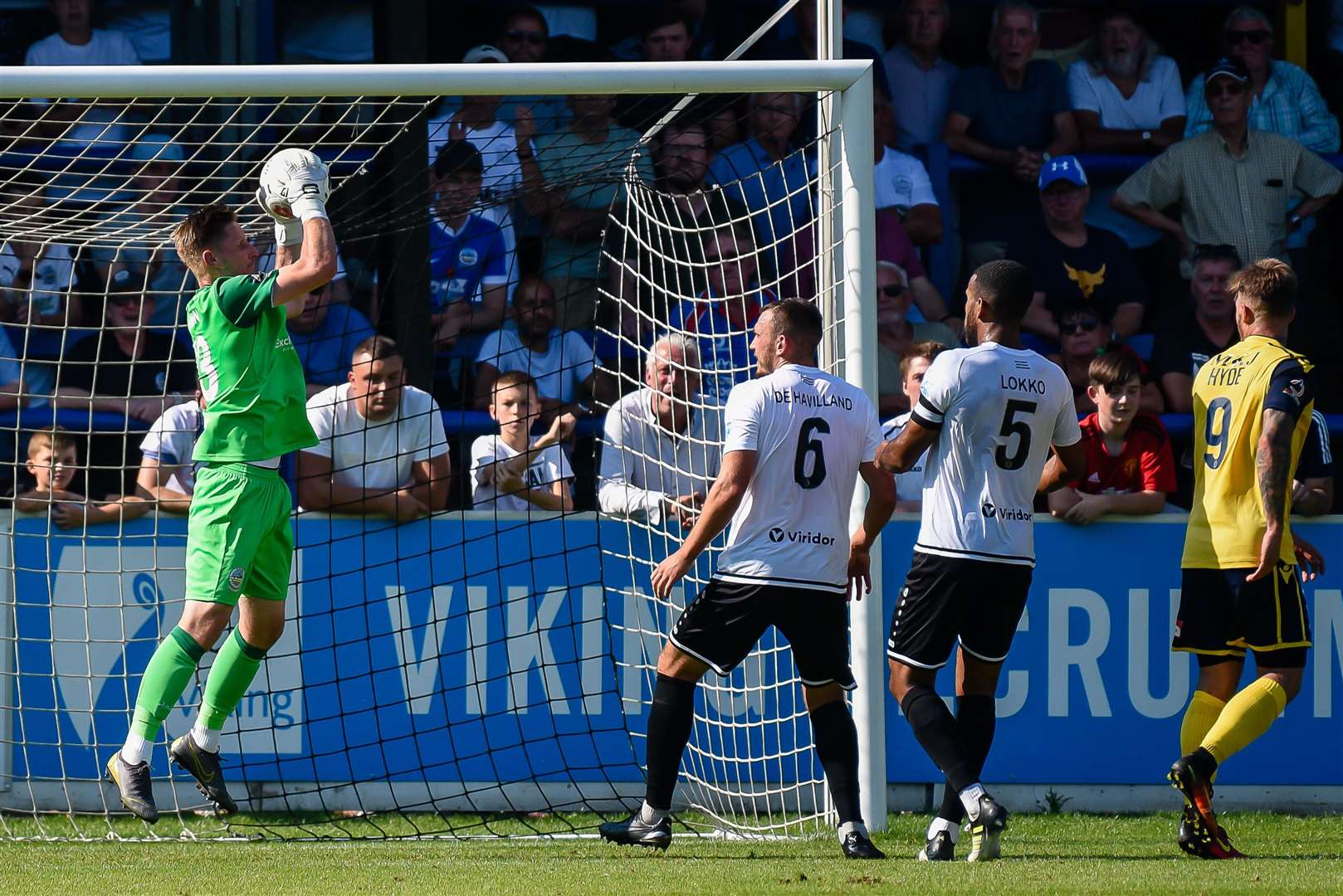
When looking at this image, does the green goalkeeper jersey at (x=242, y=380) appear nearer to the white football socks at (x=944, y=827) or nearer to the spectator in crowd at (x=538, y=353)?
the white football socks at (x=944, y=827)

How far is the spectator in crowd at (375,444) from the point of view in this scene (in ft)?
22.2

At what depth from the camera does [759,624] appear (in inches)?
192

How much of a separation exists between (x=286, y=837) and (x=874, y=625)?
2283 millimetres

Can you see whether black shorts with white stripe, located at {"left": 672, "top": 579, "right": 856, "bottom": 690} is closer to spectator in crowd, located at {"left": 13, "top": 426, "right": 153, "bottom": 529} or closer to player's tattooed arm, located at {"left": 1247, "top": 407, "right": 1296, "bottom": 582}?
player's tattooed arm, located at {"left": 1247, "top": 407, "right": 1296, "bottom": 582}

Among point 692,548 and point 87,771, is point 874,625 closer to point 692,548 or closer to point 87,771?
Result: point 692,548

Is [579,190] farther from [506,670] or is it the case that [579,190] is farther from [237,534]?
[237,534]

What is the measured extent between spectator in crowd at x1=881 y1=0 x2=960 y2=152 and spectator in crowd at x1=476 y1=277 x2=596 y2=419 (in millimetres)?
2294

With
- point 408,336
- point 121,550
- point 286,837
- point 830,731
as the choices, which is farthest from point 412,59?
point 830,731

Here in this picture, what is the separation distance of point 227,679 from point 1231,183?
623 centimetres

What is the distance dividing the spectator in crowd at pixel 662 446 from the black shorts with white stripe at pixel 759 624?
1.43 meters

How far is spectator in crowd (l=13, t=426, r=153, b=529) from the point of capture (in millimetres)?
6598

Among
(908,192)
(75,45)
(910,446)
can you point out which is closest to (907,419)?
(910,446)

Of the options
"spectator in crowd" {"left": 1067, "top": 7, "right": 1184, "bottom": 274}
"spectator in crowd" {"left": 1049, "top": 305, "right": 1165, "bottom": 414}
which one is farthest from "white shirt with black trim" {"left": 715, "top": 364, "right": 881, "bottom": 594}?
"spectator in crowd" {"left": 1067, "top": 7, "right": 1184, "bottom": 274}

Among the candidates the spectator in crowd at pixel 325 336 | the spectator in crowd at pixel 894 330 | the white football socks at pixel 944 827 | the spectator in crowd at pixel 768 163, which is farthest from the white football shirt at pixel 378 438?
the white football socks at pixel 944 827
